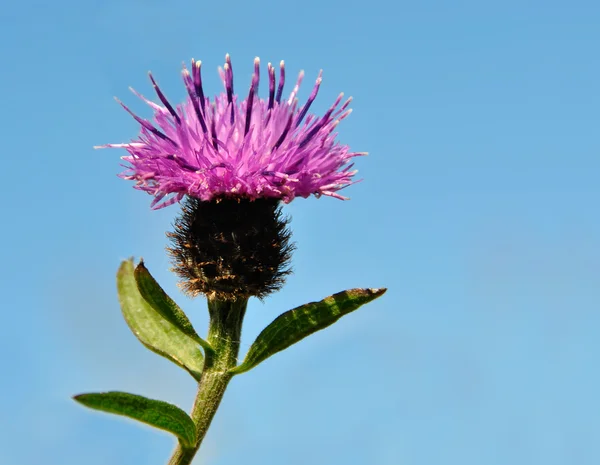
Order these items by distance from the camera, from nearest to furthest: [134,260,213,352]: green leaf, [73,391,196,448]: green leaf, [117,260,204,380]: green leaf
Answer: [73,391,196,448]: green leaf < [134,260,213,352]: green leaf < [117,260,204,380]: green leaf

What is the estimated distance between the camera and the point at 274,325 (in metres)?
4.20

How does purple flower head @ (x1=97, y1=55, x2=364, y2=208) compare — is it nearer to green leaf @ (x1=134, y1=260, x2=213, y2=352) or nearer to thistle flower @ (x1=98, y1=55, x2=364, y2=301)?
thistle flower @ (x1=98, y1=55, x2=364, y2=301)

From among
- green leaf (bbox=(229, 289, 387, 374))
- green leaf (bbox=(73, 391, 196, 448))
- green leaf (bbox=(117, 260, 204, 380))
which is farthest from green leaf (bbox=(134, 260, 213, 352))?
green leaf (bbox=(73, 391, 196, 448))

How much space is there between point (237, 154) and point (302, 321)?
3.38ft

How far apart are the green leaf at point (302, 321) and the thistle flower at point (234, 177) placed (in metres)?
0.38

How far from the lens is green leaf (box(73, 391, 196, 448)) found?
3.39 metres

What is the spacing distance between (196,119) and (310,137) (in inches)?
28.0

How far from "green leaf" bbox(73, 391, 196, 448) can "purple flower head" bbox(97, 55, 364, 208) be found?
1275 mm

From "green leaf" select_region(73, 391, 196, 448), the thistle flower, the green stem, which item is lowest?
"green leaf" select_region(73, 391, 196, 448)

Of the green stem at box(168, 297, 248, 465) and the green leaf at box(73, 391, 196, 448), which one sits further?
the green stem at box(168, 297, 248, 465)

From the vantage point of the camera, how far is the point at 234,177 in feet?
14.2

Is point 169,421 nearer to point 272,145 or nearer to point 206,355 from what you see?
point 206,355

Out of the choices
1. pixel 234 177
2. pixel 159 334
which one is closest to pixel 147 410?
pixel 159 334

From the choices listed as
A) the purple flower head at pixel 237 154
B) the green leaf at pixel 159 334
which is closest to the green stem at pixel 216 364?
the green leaf at pixel 159 334
